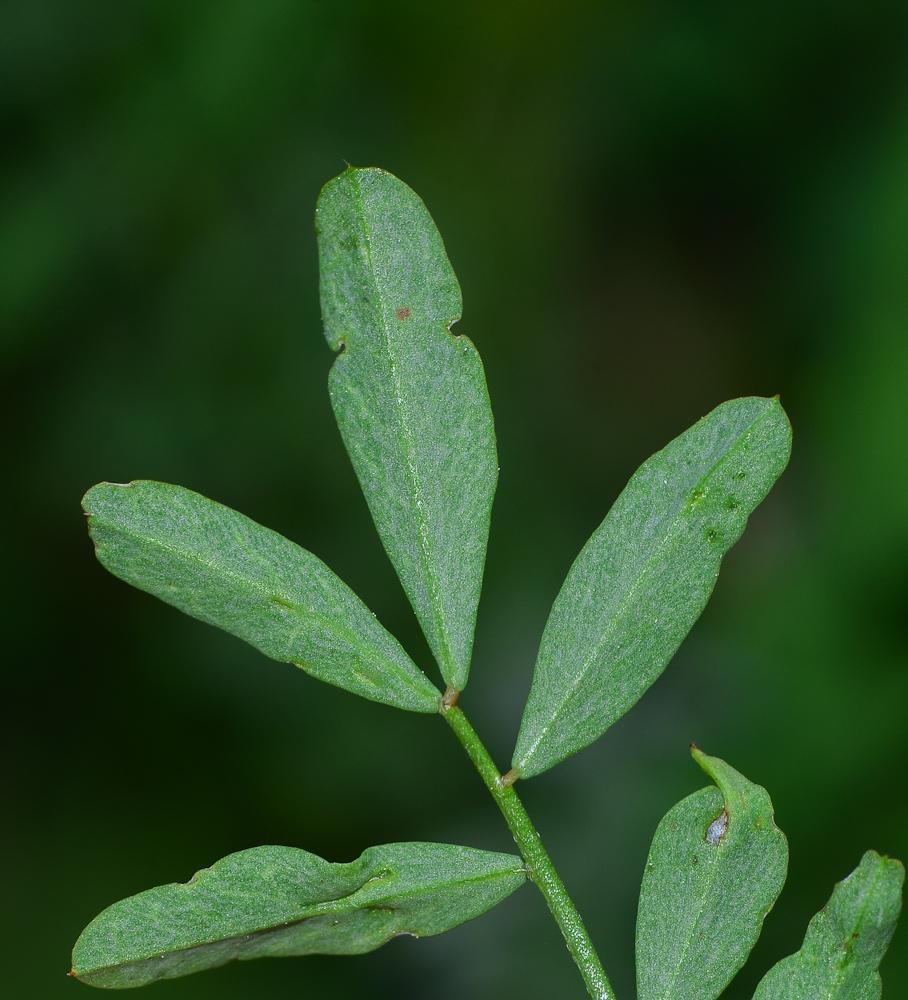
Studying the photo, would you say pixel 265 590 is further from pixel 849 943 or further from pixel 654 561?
pixel 849 943

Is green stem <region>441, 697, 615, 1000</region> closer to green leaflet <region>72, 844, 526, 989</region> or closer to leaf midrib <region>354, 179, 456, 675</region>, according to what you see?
green leaflet <region>72, 844, 526, 989</region>

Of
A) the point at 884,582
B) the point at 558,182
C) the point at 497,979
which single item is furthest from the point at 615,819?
the point at 558,182

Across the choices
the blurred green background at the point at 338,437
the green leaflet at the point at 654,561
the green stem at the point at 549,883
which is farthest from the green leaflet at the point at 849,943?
the blurred green background at the point at 338,437

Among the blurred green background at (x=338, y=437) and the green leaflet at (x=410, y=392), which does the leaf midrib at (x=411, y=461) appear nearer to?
the green leaflet at (x=410, y=392)

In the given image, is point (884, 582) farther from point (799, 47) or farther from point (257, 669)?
point (257, 669)

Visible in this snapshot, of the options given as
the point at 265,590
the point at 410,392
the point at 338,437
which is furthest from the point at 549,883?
the point at 338,437
